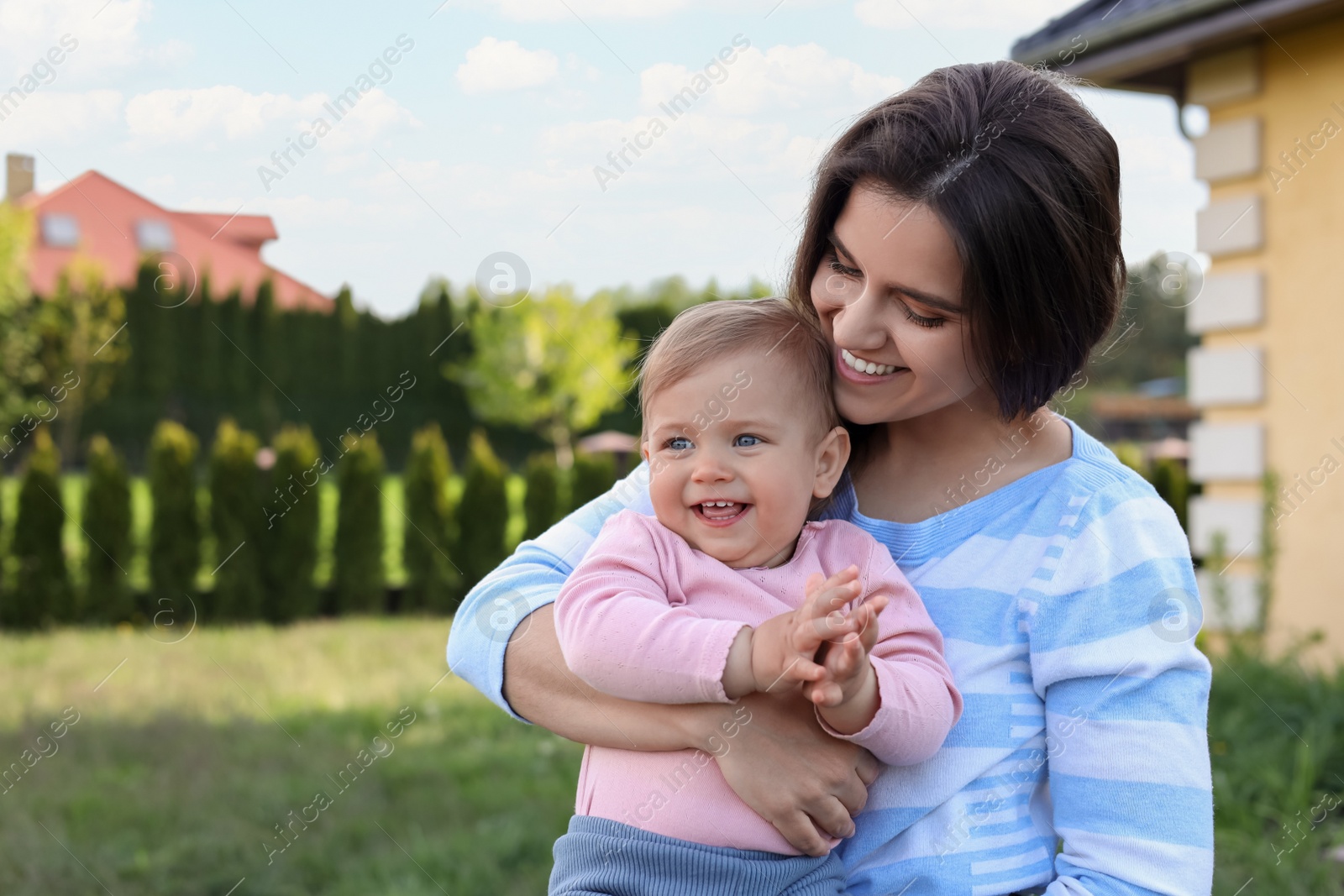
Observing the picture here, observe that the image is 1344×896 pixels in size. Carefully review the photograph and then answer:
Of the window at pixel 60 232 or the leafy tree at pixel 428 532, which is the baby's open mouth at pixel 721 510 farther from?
the window at pixel 60 232

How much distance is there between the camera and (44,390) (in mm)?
16531

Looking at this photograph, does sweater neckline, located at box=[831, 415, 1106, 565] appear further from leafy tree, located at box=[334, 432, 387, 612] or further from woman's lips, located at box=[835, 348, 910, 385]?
leafy tree, located at box=[334, 432, 387, 612]

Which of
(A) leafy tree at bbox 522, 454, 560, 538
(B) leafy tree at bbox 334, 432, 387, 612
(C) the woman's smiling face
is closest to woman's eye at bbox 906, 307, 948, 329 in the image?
(C) the woman's smiling face

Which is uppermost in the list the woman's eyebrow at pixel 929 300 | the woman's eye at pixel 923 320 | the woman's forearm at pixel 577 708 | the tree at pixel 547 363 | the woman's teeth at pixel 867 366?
the woman's eyebrow at pixel 929 300

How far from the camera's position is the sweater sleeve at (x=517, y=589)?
164 centimetres

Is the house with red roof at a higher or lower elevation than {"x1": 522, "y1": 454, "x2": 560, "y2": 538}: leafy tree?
higher

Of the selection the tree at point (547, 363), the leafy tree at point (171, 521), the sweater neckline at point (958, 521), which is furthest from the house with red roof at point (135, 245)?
the sweater neckline at point (958, 521)

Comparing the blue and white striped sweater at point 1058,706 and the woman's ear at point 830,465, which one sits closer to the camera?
the blue and white striped sweater at point 1058,706

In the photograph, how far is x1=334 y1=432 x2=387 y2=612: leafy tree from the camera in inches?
379

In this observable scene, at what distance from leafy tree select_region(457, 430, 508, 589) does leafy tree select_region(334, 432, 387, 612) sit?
2.64ft

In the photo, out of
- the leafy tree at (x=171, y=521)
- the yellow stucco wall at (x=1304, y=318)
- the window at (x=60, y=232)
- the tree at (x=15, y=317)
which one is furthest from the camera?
the window at (x=60, y=232)

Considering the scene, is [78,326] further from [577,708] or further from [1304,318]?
[577,708]

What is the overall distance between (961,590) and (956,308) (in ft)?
1.25

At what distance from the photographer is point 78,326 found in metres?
15.8
